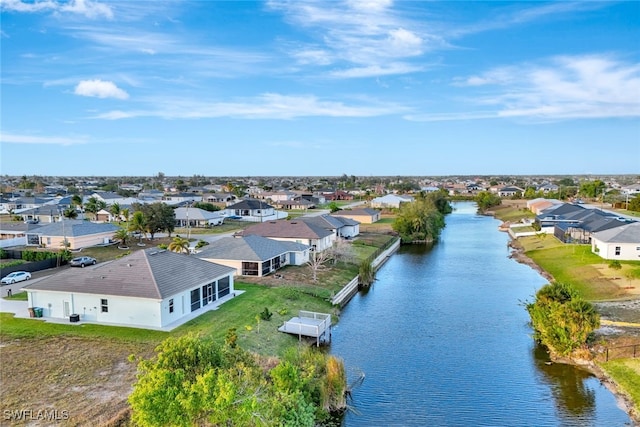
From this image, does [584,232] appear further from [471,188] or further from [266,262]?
[471,188]

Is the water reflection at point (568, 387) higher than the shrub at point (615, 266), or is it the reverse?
the shrub at point (615, 266)

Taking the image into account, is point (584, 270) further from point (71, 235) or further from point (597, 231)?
point (71, 235)

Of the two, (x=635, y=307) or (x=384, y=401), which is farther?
(x=635, y=307)

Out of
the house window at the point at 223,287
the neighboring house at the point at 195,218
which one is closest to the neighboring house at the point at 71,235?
the neighboring house at the point at 195,218

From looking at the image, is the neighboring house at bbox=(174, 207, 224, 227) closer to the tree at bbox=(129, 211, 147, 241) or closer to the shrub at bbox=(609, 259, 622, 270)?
the tree at bbox=(129, 211, 147, 241)

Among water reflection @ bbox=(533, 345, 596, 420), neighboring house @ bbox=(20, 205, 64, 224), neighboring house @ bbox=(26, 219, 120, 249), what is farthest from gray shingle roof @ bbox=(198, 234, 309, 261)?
neighboring house @ bbox=(20, 205, 64, 224)

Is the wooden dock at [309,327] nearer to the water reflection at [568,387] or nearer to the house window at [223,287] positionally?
the house window at [223,287]

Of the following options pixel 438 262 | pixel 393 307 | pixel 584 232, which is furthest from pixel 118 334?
pixel 584 232
